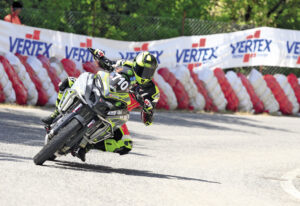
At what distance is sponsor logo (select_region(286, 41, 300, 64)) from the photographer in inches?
789

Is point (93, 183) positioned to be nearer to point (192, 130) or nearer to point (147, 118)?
point (147, 118)

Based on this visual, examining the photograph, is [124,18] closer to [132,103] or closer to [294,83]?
[294,83]

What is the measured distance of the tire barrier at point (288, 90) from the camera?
756 inches

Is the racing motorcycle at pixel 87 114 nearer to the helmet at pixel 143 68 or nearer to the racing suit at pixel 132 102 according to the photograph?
the racing suit at pixel 132 102

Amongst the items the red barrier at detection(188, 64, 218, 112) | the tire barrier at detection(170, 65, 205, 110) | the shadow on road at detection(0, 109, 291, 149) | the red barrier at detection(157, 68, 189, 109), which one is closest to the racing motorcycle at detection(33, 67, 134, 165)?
the shadow on road at detection(0, 109, 291, 149)

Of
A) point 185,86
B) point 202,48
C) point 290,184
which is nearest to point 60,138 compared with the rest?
point 290,184

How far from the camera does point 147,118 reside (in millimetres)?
8102

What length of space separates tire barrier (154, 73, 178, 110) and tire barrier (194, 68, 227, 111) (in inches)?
46.7

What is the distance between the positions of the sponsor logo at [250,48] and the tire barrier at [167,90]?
10.8ft

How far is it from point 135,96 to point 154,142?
4.02 m

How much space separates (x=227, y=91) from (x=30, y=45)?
17.1ft

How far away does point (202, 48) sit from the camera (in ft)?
63.6

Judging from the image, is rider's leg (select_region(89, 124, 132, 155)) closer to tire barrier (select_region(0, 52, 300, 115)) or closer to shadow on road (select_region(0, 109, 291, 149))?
shadow on road (select_region(0, 109, 291, 149))

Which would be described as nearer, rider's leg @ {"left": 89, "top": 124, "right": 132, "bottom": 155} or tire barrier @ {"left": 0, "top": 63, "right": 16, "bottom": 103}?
rider's leg @ {"left": 89, "top": 124, "right": 132, "bottom": 155}
